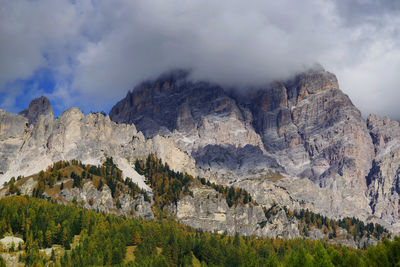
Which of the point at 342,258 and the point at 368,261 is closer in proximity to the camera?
the point at 368,261

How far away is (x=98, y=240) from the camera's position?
17850 centimetres

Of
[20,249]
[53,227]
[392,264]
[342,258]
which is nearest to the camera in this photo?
[392,264]

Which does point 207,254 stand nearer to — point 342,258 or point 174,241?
point 174,241

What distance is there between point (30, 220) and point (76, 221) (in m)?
17.1

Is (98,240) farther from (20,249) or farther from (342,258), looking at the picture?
(342,258)

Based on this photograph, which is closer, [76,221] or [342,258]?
[342,258]

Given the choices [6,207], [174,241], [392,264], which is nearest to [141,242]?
[174,241]

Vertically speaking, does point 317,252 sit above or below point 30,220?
below

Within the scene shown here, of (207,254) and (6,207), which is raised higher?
(6,207)

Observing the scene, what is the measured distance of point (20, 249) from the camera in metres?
168

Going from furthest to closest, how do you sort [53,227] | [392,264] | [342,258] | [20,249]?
[53,227] → [20,249] → [342,258] → [392,264]

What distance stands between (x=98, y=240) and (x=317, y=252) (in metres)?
91.2

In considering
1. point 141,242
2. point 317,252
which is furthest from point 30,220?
point 317,252

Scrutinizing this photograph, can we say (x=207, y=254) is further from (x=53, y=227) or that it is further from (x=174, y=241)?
(x=53, y=227)
